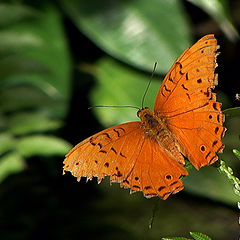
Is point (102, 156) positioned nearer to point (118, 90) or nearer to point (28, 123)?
point (28, 123)

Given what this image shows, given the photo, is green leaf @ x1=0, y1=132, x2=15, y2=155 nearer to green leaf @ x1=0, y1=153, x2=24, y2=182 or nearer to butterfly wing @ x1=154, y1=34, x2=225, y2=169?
green leaf @ x1=0, y1=153, x2=24, y2=182

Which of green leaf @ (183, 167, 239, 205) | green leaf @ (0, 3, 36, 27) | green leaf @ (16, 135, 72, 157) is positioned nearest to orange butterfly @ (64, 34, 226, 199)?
green leaf @ (16, 135, 72, 157)

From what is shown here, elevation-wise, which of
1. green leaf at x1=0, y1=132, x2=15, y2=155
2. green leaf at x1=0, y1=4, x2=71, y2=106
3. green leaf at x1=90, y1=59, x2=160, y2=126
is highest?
green leaf at x1=0, y1=4, x2=71, y2=106

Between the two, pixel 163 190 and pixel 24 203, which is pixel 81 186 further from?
pixel 163 190

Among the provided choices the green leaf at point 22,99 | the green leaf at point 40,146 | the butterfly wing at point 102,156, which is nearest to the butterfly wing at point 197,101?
the butterfly wing at point 102,156

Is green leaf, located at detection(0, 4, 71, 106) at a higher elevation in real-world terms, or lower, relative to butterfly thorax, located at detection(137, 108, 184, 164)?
higher

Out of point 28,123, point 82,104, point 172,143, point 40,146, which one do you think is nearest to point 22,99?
point 28,123

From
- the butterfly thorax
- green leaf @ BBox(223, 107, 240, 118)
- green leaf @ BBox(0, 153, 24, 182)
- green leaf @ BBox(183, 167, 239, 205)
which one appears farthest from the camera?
green leaf @ BBox(183, 167, 239, 205)

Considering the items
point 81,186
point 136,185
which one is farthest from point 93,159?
point 81,186

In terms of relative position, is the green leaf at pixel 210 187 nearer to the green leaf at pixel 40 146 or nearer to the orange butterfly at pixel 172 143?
the green leaf at pixel 40 146
